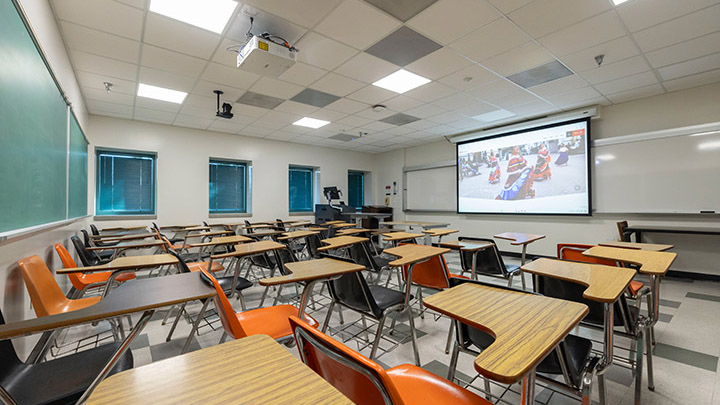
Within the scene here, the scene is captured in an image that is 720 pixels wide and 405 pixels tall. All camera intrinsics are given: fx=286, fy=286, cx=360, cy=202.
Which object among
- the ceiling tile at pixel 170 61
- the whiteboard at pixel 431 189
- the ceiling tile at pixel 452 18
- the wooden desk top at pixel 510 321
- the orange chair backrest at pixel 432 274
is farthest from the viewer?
the whiteboard at pixel 431 189

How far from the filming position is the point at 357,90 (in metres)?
4.46

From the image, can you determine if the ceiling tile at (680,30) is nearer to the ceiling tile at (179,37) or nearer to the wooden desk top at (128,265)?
the ceiling tile at (179,37)

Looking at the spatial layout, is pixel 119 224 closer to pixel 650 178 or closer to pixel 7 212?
pixel 7 212

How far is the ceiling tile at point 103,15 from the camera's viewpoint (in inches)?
100

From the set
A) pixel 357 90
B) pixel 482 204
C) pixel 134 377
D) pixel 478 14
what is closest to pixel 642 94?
pixel 482 204

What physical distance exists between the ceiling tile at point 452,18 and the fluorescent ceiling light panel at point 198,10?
177 centimetres

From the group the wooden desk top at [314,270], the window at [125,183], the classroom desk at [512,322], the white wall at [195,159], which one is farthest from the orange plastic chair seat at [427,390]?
the window at [125,183]

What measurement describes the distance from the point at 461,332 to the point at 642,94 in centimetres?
583

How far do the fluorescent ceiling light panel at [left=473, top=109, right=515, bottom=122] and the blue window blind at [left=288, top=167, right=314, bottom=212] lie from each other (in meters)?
4.88

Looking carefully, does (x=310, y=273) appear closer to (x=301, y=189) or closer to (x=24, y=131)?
(x=24, y=131)

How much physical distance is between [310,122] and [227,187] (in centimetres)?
286

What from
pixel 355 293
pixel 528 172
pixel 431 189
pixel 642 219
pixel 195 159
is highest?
pixel 195 159

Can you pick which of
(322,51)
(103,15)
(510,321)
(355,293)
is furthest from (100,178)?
(510,321)

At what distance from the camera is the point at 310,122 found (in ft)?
20.2
